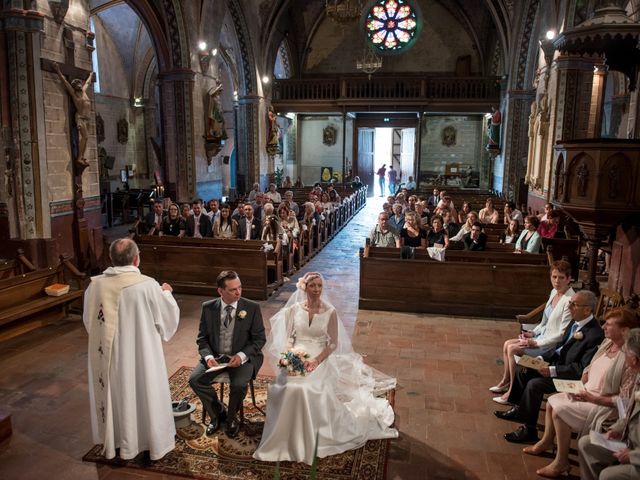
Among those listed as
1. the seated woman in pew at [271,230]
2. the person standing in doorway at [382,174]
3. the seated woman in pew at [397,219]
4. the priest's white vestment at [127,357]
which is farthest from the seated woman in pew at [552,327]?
the person standing in doorway at [382,174]

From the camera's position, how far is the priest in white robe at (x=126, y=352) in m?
4.12

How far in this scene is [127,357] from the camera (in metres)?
4.12

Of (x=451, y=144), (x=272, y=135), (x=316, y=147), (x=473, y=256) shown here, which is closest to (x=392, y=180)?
(x=451, y=144)

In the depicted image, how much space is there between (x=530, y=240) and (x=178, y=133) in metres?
10.4

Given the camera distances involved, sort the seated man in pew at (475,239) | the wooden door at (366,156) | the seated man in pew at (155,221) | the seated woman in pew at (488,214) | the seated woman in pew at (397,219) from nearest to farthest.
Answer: the seated man in pew at (475,239), the seated woman in pew at (397,219), the seated man in pew at (155,221), the seated woman in pew at (488,214), the wooden door at (366,156)

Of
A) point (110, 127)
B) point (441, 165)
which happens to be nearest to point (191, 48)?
point (110, 127)

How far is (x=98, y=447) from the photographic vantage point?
15.1ft

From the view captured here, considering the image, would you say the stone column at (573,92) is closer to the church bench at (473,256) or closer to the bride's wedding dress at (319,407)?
the church bench at (473,256)

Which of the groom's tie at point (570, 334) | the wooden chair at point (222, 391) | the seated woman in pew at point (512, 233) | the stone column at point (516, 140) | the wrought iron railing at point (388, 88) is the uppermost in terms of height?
the wrought iron railing at point (388, 88)

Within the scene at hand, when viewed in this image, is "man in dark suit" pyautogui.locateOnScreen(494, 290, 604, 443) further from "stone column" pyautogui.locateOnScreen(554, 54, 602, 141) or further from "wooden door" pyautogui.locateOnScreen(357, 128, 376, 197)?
"wooden door" pyautogui.locateOnScreen(357, 128, 376, 197)

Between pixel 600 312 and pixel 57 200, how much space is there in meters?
9.10

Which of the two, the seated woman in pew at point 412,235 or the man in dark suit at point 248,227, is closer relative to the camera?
the seated woman in pew at point 412,235

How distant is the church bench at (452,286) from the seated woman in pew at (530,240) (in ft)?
2.36

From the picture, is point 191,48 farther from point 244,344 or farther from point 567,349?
point 567,349
